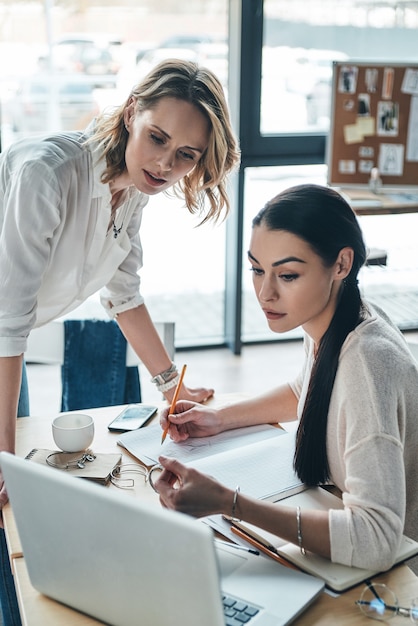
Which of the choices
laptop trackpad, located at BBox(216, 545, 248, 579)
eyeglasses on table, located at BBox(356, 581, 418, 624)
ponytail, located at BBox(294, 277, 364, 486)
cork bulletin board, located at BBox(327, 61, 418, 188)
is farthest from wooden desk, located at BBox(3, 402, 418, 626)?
cork bulletin board, located at BBox(327, 61, 418, 188)

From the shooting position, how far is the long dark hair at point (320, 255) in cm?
129

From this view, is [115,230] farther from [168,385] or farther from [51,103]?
[51,103]

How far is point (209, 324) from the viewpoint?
4020 mm

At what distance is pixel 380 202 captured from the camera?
11.1 feet

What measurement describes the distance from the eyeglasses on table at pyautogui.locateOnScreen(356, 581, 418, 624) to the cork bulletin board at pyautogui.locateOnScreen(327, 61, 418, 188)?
8.95ft

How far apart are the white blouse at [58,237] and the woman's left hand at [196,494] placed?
49cm

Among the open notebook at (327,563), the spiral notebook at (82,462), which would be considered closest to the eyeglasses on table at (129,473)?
the spiral notebook at (82,462)

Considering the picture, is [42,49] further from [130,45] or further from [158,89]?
[158,89]

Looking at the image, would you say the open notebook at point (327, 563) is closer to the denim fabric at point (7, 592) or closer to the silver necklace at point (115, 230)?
the denim fabric at point (7, 592)

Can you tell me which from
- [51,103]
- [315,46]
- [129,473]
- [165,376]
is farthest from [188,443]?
[315,46]

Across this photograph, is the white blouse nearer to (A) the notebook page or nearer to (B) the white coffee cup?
(B) the white coffee cup

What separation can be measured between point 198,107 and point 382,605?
0.97 meters

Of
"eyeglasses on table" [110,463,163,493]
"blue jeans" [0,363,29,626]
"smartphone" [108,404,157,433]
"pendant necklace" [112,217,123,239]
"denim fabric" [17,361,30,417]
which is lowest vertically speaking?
"blue jeans" [0,363,29,626]

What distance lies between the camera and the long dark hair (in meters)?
1.29
